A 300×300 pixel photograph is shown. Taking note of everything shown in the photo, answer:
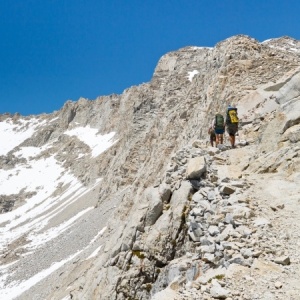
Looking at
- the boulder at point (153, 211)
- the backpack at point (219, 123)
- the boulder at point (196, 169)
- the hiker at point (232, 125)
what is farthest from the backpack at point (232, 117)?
the boulder at point (153, 211)

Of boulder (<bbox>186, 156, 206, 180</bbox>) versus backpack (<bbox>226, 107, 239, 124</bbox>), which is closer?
boulder (<bbox>186, 156, 206, 180</bbox>)

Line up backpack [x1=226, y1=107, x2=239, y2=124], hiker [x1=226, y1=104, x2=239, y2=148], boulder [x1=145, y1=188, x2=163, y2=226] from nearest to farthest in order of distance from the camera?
1. boulder [x1=145, y1=188, x2=163, y2=226]
2. hiker [x1=226, y1=104, x2=239, y2=148]
3. backpack [x1=226, y1=107, x2=239, y2=124]

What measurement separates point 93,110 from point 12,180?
5084 centimetres

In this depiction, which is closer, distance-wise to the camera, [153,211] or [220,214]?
[220,214]

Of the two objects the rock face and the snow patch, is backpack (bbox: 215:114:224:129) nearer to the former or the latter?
the rock face

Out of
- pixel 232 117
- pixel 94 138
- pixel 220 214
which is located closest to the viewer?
pixel 220 214

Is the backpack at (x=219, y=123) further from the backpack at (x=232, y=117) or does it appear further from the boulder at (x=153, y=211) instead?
the boulder at (x=153, y=211)

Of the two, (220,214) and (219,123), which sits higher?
(219,123)

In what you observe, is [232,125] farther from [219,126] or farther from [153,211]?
[153,211]

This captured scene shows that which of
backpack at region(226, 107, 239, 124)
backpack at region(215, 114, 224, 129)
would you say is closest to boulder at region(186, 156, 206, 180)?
backpack at region(226, 107, 239, 124)

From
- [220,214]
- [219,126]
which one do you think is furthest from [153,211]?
[219,126]

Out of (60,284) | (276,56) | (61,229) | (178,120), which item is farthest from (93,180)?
(276,56)

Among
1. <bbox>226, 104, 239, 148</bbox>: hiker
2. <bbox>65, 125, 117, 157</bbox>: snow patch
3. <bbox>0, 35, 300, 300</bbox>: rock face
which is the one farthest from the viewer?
<bbox>65, 125, 117, 157</bbox>: snow patch

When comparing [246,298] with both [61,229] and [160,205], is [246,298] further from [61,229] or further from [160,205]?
[61,229]
